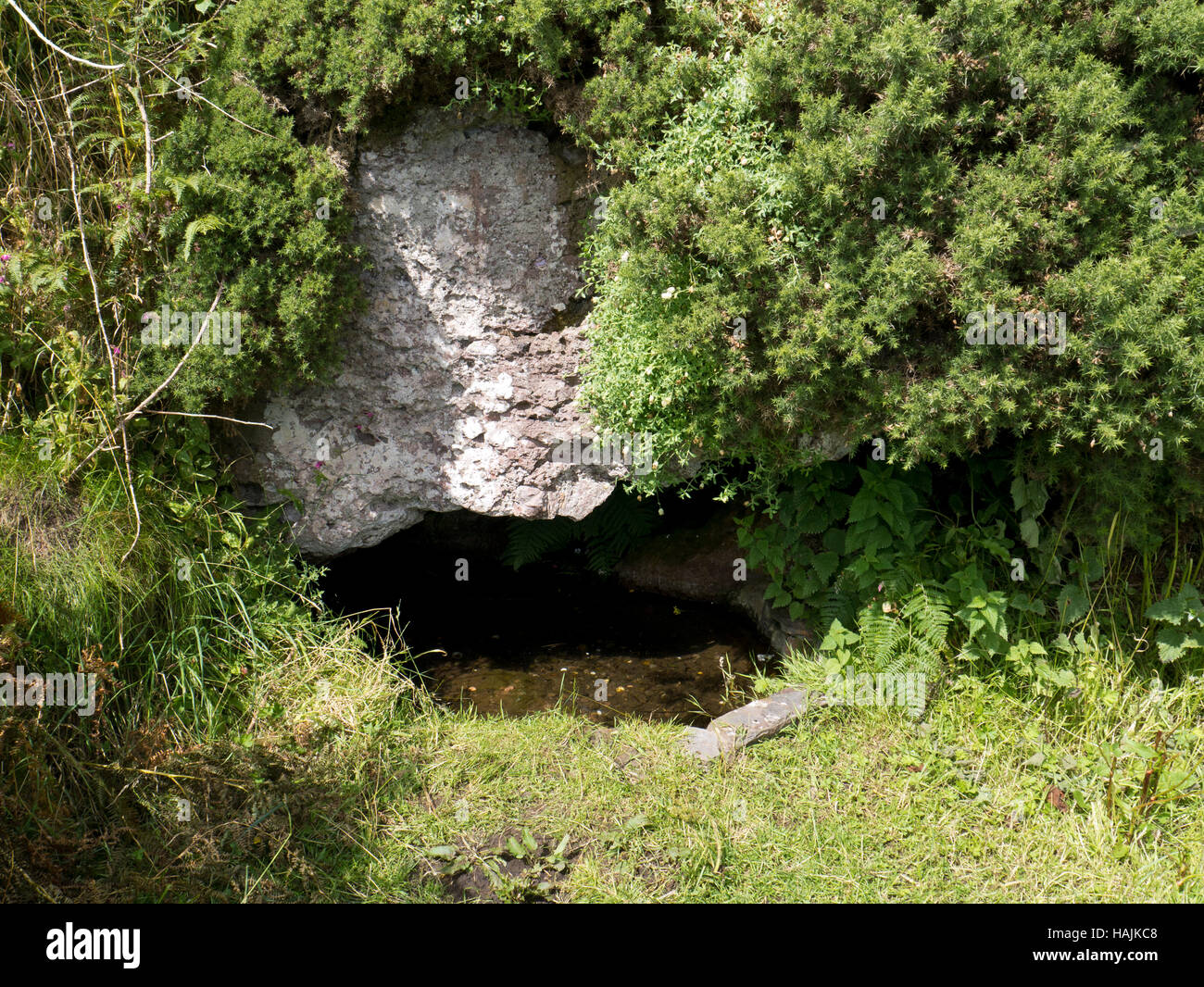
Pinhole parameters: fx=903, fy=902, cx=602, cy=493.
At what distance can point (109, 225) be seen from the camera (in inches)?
162

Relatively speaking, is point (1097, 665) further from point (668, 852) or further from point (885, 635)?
point (668, 852)

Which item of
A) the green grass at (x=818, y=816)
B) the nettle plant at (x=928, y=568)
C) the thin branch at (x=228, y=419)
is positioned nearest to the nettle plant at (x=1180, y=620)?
the nettle plant at (x=928, y=568)

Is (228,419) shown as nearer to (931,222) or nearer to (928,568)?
(931,222)

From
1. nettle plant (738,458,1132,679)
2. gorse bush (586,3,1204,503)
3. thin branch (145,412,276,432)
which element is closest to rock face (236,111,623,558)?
thin branch (145,412,276,432)

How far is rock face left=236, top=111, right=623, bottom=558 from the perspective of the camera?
4.29 m

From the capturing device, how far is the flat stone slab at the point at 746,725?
3885mm

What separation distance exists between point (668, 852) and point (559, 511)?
178 centimetres

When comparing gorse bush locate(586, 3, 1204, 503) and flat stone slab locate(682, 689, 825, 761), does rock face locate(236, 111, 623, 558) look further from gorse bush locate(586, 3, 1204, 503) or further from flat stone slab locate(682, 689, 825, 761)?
flat stone slab locate(682, 689, 825, 761)

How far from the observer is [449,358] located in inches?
175

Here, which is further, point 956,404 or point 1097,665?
point 1097,665

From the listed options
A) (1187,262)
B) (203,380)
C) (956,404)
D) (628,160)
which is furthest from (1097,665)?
(203,380)

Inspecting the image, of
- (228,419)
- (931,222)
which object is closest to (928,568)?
(931,222)

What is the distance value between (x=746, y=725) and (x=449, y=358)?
7.34ft

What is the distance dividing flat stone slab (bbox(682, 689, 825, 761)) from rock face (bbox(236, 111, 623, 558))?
1.25 metres
